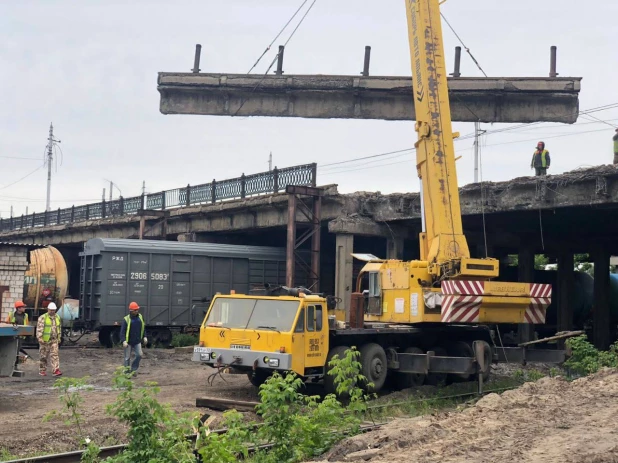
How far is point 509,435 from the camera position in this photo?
8.16 meters

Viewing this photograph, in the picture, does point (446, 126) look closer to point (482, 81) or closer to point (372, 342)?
point (372, 342)

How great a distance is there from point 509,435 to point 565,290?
2308 centimetres

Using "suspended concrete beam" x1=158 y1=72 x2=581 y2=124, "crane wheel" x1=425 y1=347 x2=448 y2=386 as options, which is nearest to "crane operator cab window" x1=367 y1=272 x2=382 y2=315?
"crane wheel" x1=425 y1=347 x2=448 y2=386

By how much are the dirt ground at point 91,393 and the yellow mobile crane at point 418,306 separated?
4.16 ft

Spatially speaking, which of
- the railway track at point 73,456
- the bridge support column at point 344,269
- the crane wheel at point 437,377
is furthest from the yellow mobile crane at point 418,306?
the bridge support column at point 344,269

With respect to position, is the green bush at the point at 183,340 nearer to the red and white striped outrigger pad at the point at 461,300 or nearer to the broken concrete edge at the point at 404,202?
the broken concrete edge at the point at 404,202

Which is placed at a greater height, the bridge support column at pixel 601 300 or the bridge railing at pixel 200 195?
the bridge railing at pixel 200 195

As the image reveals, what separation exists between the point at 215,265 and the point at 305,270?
3.22 metres

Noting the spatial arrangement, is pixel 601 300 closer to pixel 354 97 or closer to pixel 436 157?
pixel 354 97

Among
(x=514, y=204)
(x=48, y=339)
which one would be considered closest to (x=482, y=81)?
(x=514, y=204)

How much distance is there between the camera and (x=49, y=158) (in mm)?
80062

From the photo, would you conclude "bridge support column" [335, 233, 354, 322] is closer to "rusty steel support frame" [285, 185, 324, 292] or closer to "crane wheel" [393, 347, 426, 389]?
"rusty steel support frame" [285, 185, 324, 292]

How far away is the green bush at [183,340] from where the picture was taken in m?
26.2

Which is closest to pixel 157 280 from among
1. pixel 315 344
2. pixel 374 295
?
pixel 374 295
